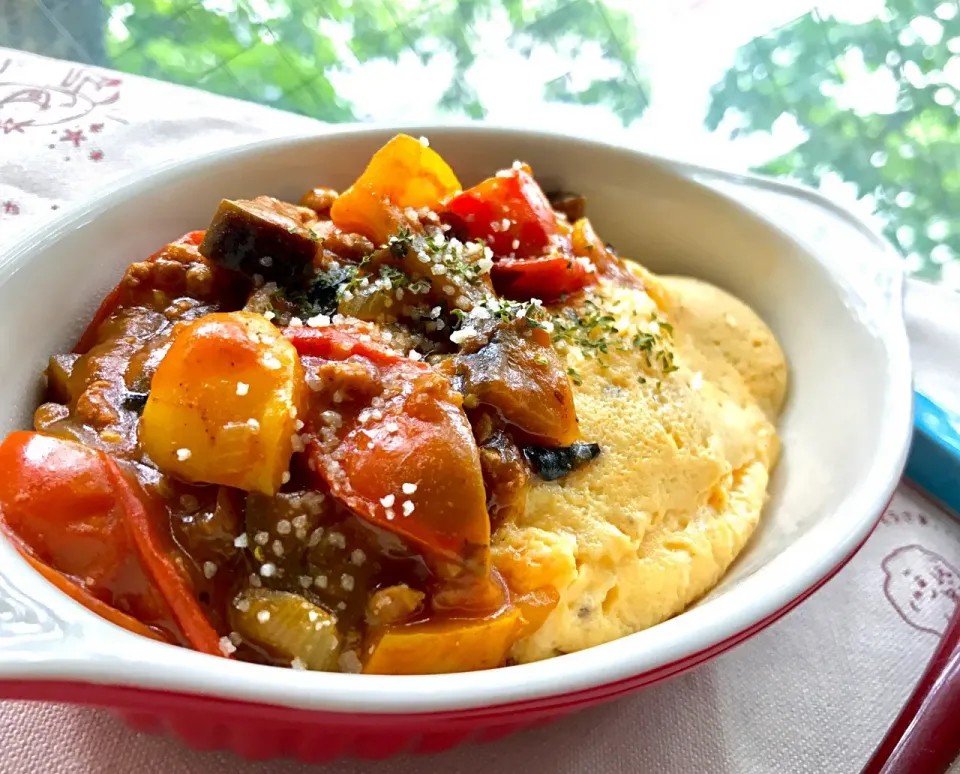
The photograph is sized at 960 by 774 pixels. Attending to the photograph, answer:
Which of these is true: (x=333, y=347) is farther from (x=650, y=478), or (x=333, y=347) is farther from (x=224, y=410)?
(x=650, y=478)

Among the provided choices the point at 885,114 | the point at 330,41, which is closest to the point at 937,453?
the point at 885,114

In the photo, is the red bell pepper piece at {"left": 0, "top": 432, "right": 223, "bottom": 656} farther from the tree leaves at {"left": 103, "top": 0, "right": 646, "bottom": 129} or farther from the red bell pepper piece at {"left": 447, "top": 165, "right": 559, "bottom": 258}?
the tree leaves at {"left": 103, "top": 0, "right": 646, "bottom": 129}

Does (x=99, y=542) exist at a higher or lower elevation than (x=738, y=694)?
higher

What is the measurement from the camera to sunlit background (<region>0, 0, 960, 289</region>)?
3.75 metres

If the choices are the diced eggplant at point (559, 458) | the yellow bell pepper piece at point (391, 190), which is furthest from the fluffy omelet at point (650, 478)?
the yellow bell pepper piece at point (391, 190)

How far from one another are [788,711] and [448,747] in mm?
724

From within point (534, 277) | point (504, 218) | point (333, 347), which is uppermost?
point (333, 347)

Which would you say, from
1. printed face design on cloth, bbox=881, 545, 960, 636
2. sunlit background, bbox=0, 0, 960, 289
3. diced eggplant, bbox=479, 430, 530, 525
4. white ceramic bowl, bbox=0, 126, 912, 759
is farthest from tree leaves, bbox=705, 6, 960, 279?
diced eggplant, bbox=479, 430, 530, 525

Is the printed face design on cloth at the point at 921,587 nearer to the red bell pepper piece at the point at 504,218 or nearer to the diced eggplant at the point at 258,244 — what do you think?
the red bell pepper piece at the point at 504,218

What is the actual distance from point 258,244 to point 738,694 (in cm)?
134

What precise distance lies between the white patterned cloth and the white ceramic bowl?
0.15 meters

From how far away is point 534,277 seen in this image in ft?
6.47

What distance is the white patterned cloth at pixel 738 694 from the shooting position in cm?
154

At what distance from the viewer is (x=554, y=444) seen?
168cm
